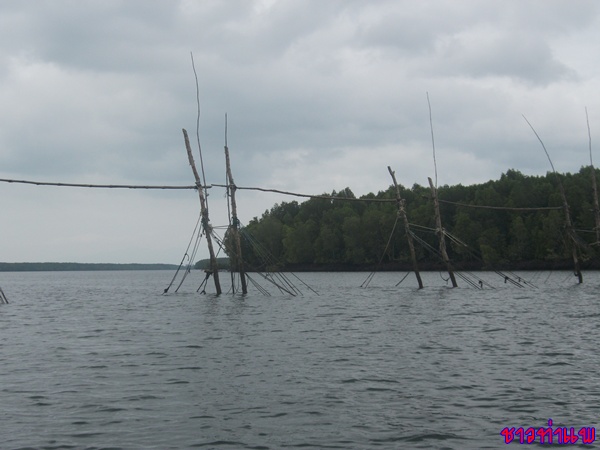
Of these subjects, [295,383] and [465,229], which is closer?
[295,383]

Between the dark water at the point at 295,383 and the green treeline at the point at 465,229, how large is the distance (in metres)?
69.9

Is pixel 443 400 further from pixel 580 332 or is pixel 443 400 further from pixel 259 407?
pixel 580 332

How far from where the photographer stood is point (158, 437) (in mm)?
11570

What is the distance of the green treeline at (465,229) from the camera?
122562 mm

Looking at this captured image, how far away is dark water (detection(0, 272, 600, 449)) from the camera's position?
11.8 metres

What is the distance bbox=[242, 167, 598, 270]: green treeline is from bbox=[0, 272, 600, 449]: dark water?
69.9 metres

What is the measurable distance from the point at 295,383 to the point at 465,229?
421 ft

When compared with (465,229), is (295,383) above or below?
below

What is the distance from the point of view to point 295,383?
15961mm

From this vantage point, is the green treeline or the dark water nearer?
the dark water

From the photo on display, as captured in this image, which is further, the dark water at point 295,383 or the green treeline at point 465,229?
the green treeline at point 465,229

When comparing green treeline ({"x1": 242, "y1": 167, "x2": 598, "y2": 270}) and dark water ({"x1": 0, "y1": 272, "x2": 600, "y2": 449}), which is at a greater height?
green treeline ({"x1": 242, "y1": 167, "x2": 598, "y2": 270})

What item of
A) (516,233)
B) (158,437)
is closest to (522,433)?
(158,437)

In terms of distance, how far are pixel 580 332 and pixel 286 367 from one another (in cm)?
1262
